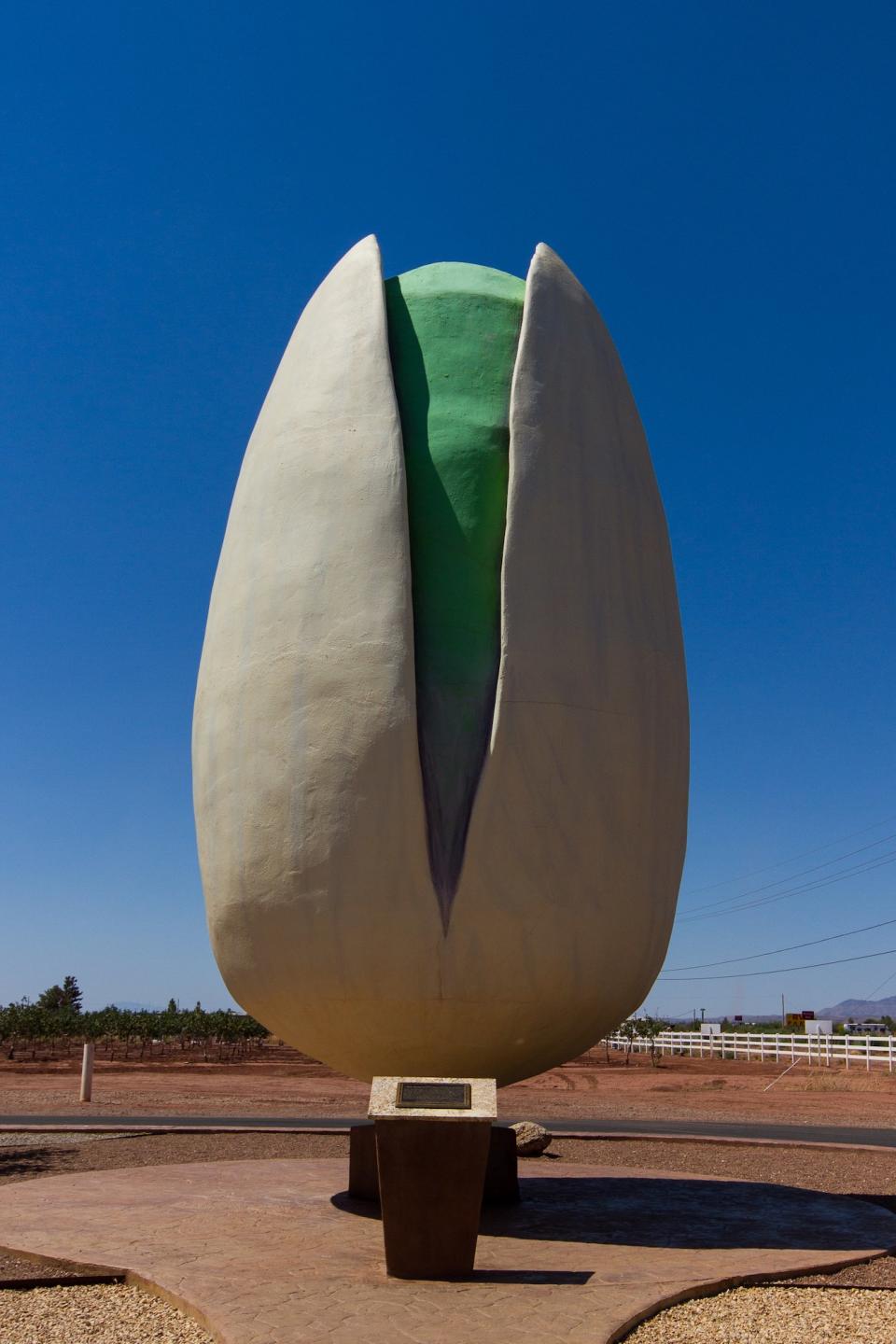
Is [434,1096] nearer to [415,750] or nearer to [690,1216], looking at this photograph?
[415,750]

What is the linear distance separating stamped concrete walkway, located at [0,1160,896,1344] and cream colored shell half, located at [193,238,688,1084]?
1.36 meters

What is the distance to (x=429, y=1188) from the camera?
6.89 m

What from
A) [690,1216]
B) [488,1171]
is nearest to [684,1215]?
[690,1216]

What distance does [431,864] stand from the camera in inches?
318

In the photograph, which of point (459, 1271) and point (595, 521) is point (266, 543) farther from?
point (459, 1271)

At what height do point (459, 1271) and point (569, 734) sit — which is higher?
point (569, 734)

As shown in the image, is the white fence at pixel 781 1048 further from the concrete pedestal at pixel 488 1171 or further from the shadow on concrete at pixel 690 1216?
the concrete pedestal at pixel 488 1171

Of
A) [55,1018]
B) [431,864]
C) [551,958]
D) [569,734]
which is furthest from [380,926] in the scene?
[55,1018]

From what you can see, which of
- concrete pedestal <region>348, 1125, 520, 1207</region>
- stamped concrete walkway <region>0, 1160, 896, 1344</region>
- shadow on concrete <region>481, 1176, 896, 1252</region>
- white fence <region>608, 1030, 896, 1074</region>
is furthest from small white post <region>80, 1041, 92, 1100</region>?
white fence <region>608, 1030, 896, 1074</region>

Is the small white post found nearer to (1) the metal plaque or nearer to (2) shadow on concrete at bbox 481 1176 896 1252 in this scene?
(2) shadow on concrete at bbox 481 1176 896 1252

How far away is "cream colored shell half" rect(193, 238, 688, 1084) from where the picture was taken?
26.6ft

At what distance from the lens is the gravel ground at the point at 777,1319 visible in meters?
5.98

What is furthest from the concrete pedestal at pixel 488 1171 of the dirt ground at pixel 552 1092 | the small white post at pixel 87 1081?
the small white post at pixel 87 1081

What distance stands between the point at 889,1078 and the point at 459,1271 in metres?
26.9
